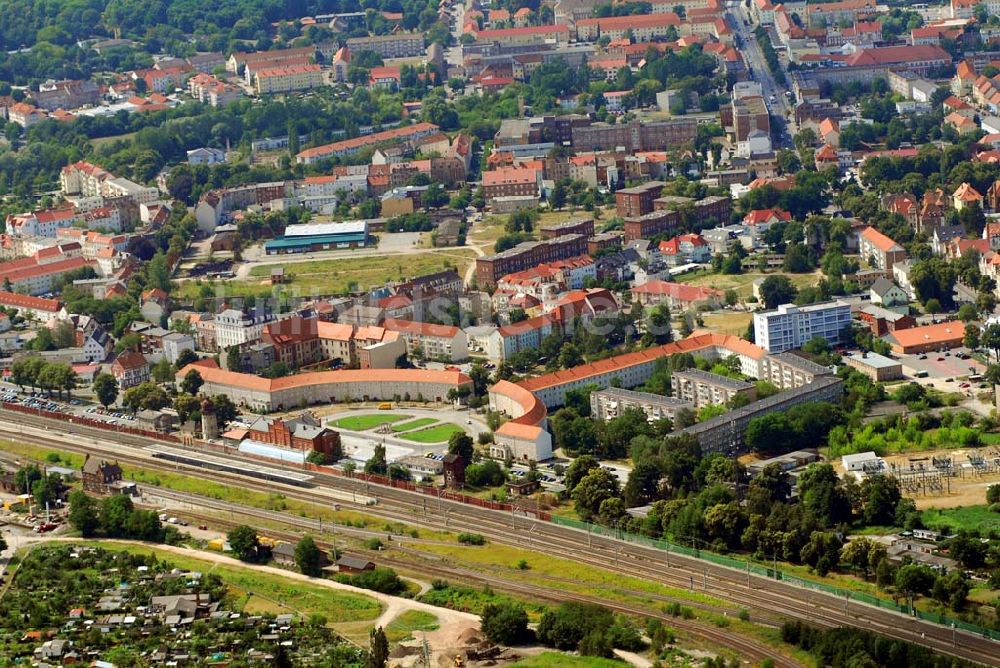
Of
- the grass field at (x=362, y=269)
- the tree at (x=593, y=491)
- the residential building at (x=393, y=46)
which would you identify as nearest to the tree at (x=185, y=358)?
the grass field at (x=362, y=269)

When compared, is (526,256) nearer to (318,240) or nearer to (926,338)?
(318,240)

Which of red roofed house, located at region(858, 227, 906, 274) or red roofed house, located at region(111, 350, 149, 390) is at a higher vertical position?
red roofed house, located at region(858, 227, 906, 274)

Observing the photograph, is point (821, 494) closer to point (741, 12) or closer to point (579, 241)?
point (579, 241)

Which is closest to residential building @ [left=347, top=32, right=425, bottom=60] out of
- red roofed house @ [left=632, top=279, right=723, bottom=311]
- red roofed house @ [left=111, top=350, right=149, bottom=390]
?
red roofed house @ [left=632, top=279, right=723, bottom=311]

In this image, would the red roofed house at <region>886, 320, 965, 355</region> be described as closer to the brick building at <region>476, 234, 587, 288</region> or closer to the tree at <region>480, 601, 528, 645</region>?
the brick building at <region>476, 234, 587, 288</region>

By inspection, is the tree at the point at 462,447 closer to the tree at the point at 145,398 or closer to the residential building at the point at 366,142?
the tree at the point at 145,398

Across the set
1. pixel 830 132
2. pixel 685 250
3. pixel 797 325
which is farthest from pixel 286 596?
pixel 830 132
